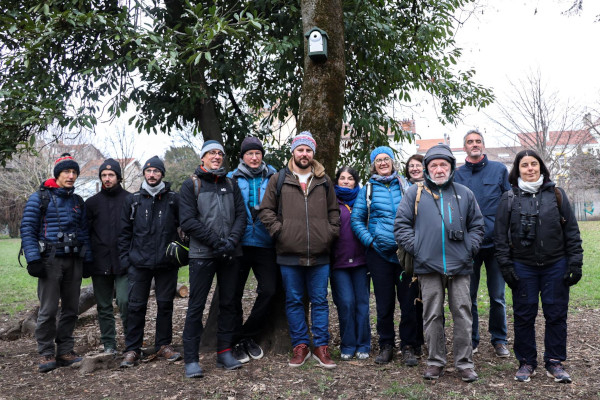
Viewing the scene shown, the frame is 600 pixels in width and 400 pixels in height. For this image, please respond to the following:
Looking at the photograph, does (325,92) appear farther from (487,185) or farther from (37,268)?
(37,268)

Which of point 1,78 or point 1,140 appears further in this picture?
point 1,78

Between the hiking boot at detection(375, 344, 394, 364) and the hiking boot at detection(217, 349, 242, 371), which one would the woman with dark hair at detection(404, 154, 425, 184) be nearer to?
the hiking boot at detection(375, 344, 394, 364)

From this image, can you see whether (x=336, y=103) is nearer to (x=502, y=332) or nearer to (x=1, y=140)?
(x=502, y=332)

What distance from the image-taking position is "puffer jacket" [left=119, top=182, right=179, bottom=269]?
4.89m

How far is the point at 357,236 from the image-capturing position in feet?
15.5

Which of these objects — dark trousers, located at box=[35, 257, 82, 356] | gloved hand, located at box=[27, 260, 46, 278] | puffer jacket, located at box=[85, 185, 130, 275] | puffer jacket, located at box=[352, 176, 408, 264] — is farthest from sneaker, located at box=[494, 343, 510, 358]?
gloved hand, located at box=[27, 260, 46, 278]

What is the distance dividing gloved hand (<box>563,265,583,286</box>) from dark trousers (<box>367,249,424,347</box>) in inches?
50.7

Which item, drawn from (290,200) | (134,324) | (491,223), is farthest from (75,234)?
(491,223)

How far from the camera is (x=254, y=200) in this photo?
4.82m

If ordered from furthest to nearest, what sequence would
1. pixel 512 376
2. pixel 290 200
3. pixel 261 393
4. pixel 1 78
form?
pixel 1 78, pixel 290 200, pixel 512 376, pixel 261 393

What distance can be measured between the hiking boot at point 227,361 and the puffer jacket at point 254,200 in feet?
3.48

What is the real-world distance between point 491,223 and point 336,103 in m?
2.05

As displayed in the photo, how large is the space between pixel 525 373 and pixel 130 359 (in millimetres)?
3748

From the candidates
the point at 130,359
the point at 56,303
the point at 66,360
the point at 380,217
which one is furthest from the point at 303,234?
the point at 66,360
